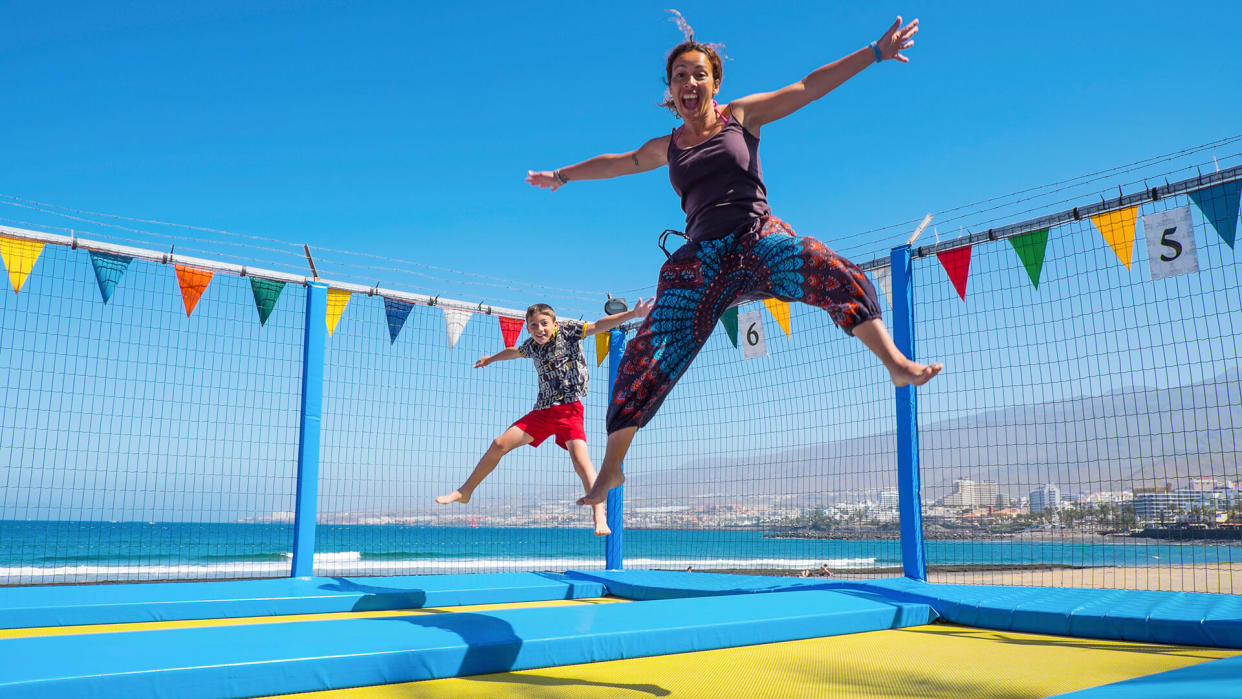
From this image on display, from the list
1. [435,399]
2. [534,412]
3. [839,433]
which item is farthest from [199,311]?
[839,433]

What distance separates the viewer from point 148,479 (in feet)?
18.1

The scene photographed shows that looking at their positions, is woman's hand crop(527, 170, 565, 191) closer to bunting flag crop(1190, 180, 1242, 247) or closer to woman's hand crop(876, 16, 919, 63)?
woman's hand crop(876, 16, 919, 63)

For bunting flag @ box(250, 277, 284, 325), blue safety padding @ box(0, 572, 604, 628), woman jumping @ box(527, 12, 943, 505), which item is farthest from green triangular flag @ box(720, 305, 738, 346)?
woman jumping @ box(527, 12, 943, 505)

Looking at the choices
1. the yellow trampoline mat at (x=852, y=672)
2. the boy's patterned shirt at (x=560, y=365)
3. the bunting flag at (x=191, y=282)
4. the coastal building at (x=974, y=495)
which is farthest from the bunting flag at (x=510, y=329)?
the yellow trampoline mat at (x=852, y=672)

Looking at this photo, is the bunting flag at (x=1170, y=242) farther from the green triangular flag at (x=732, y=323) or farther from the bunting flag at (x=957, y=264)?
the green triangular flag at (x=732, y=323)

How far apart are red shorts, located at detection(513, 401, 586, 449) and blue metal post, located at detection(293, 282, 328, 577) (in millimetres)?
1422

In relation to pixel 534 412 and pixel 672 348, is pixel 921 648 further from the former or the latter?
pixel 534 412

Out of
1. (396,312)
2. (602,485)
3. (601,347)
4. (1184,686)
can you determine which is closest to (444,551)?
(601,347)

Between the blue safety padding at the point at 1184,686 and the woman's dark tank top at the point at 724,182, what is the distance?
58.3 inches

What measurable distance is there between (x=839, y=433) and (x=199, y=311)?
14.4ft

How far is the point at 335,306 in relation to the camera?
5.52m

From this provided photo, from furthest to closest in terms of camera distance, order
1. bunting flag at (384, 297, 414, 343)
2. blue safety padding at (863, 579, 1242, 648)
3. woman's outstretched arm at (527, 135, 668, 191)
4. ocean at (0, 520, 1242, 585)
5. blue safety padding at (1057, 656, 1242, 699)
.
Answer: ocean at (0, 520, 1242, 585), bunting flag at (384, 297, 414, 343), blue safety padding at (863, 579, 1242, 648), woman's outstretched arm at (527, 135, 668, 191), blue safety padding at (1057, 656, 1242, 699)

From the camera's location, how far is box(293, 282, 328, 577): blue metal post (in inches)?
198

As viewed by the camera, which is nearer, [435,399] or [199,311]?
[199,311]
